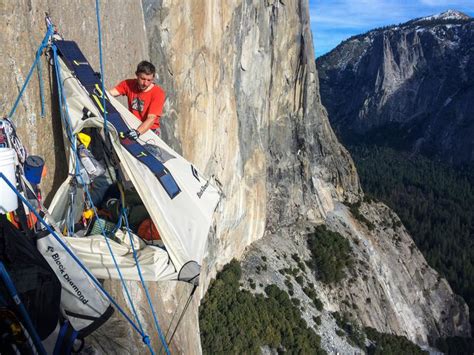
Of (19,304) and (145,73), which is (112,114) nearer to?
(145,73)

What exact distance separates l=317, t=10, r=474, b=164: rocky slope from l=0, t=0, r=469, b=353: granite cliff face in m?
107

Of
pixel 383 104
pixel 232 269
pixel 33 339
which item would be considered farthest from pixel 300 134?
pixel 383 104

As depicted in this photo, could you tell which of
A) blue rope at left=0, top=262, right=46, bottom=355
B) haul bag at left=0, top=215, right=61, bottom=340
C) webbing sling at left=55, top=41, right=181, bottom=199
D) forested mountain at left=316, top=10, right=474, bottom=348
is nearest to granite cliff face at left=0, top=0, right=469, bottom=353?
webbing sling at left=55, top=41, right=181, bottom=199

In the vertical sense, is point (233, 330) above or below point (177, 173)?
below

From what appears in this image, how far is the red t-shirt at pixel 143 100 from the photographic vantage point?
319 inches

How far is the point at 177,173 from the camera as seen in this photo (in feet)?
21.7

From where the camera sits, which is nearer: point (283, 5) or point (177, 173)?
point (177, 173)

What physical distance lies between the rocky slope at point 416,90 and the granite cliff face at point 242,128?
350 ft

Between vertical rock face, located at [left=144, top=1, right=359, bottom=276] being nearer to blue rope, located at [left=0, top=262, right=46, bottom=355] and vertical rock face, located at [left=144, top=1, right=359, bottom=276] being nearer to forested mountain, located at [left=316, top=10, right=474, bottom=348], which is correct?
blue rope, located at [left=0, top=262, right=46, bottom=355]

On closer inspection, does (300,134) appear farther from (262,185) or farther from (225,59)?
(225,59)

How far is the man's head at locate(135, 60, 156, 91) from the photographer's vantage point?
303 inches

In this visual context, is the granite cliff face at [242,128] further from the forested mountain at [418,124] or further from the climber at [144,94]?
the forested mountain at [418,124]

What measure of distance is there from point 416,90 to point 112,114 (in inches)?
7017

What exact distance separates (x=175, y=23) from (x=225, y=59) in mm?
9443
